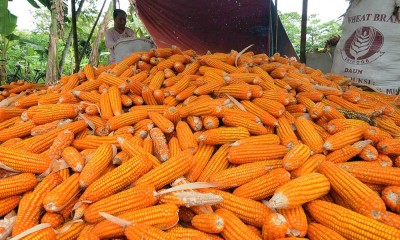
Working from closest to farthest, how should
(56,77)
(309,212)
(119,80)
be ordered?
(309,212) → (119,80) → (56,77)

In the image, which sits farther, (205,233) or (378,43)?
(378,43)

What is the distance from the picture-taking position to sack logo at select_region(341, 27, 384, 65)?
3924mm

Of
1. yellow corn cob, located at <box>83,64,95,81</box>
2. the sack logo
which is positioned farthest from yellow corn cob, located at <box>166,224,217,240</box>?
the sack logo

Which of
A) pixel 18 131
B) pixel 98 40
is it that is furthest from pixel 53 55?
pixel 18 131

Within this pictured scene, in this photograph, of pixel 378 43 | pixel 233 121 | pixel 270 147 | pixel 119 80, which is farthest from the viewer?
pixel 378 43

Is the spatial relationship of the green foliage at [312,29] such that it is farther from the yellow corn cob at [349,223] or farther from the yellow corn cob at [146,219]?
the yellow corn cob at [146,219]

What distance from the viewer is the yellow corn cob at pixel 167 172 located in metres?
1.61

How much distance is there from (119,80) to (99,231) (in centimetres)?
174

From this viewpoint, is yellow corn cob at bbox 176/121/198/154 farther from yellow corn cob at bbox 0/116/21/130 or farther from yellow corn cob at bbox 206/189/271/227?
yellow corn cob at bbox 0/116/21/130

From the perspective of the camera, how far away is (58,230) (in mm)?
1467

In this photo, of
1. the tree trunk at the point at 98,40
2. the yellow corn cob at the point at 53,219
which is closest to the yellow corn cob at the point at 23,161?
the yellow corn cob at the point at 53,219

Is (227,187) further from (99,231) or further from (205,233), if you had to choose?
(99,231)

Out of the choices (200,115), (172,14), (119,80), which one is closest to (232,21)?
(172,14)

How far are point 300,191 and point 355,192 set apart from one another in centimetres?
30
